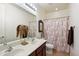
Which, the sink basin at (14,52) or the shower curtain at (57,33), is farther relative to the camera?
the shower curtain at (57,33)

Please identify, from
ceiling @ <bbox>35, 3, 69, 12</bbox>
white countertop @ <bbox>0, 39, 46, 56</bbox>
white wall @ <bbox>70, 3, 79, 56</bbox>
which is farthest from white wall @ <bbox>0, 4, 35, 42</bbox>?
white wall @ <bbox>70, 3, 79, 56</bbox>

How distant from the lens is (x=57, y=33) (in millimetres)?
1517

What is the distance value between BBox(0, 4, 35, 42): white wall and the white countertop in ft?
0.57

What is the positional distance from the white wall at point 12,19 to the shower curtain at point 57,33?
0.36 metres

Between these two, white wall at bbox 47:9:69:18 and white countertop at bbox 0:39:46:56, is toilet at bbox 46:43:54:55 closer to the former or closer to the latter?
white countertop at bbox 0:39:46:56

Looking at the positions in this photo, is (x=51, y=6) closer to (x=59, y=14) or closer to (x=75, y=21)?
(x=59, y=14)

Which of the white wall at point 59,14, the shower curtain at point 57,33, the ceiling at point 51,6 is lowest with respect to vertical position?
the shower curtain at point 57,33

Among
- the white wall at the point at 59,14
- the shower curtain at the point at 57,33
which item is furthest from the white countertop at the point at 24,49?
the white wall at the point at 59,14

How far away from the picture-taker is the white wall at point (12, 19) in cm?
138

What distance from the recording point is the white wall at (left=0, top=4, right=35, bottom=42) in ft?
4.51

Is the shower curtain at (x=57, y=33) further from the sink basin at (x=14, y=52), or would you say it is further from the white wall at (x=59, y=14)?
the sink basin at (x=14, y=52)

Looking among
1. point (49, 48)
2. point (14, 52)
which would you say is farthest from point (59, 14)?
point (14, 52)

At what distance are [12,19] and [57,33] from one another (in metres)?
0.73

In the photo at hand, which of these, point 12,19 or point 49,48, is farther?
point 49,48
